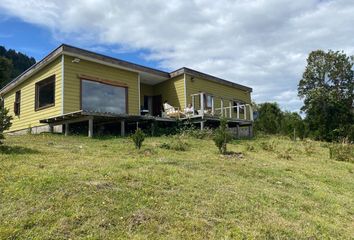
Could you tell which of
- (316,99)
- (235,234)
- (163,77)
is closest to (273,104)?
(316,99)

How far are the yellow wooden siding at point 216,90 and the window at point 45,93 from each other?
7180 millimetres

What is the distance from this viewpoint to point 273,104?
4128 centimetres

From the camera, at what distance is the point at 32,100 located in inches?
701

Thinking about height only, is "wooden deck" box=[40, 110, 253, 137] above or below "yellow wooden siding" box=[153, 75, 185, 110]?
below

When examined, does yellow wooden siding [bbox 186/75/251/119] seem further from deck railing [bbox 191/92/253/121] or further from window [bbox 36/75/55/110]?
window [bbox 36/75/55/110]

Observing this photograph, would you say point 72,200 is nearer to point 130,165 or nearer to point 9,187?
point 9,187

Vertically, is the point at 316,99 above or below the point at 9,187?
above

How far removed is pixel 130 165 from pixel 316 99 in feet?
99.1

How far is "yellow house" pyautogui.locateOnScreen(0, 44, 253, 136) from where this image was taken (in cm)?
1527

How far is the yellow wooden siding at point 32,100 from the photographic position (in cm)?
1553

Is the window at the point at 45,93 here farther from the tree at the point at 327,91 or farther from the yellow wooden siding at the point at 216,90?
the tree at the point at 327,91

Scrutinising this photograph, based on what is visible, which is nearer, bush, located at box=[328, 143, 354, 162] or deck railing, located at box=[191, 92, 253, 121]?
bush, located at box=[328, 143, 354, 162]

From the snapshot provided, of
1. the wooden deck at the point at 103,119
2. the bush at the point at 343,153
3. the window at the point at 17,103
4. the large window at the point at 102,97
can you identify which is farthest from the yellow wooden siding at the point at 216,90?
the window at the point at 17,103

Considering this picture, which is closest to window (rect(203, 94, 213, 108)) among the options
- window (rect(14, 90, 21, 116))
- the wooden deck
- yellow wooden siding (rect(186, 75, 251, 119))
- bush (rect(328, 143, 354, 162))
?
yellow wooden siding (rect(186, 75, 251, 119))
